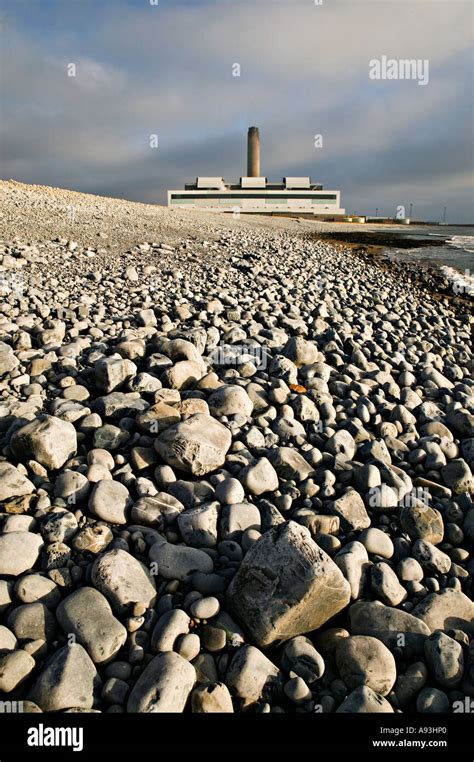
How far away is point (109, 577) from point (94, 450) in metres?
1.14

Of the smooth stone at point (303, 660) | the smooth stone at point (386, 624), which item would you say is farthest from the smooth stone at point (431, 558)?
the smooth stone at point (303, 660)

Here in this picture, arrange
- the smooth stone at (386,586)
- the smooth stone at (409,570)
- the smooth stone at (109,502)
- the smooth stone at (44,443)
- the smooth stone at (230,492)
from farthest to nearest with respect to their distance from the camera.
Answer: the smooth stone at (44,443), the smooth stone at (230,492), the smooth stone at (109,502), the smooth stone at (409,570), the smooth stone at (386,586)

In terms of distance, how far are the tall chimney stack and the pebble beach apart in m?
92.9

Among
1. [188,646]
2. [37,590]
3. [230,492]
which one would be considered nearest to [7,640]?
[37,590]

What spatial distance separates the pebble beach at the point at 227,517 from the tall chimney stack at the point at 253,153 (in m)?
92.9

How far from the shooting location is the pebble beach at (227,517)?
206cm

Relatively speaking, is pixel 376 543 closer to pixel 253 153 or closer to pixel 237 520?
pixel 237 520

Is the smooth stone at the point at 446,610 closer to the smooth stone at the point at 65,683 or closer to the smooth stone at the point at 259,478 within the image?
the smooth stone at the point at 259,478

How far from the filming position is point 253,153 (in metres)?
90.6

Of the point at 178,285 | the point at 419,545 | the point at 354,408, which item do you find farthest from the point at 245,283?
the point at 419,545

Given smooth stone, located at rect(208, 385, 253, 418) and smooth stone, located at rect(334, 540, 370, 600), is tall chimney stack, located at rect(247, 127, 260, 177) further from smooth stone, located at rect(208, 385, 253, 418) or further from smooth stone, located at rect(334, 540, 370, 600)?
smooth stone, located at rect(334, 540, 370, 600)

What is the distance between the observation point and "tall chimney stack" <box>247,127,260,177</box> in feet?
295

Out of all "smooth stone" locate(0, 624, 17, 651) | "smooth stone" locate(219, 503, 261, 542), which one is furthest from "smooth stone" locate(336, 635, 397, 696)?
"smooth stone" locate(0, 624, 17, 651)

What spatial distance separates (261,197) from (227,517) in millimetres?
89585
